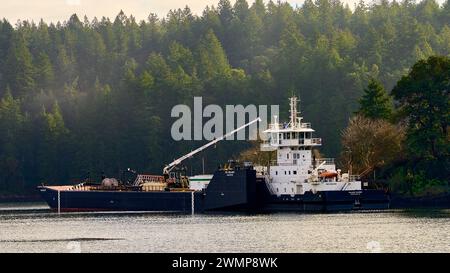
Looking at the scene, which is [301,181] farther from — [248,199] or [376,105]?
[376,105]

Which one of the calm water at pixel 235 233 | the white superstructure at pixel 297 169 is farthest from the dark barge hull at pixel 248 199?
the calm water at pixel 235 233

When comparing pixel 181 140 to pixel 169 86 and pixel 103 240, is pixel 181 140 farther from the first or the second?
pixel 103 240

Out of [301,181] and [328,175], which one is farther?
[301,181]

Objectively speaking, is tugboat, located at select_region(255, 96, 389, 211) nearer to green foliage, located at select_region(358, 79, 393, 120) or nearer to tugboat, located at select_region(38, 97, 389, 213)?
tugboat, located at select_region(38, 97, 389, 213)

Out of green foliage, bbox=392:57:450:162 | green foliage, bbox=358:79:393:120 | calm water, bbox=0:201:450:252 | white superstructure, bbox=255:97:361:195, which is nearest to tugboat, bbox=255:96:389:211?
white superstructure, bbox=255:97:361:195

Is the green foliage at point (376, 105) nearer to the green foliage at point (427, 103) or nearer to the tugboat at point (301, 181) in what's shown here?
the green foliage at point (427, 103)

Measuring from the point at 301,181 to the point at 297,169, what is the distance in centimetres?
110

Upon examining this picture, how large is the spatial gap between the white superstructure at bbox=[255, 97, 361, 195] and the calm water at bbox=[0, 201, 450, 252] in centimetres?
658

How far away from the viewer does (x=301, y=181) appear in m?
107

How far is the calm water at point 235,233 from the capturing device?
6769 cm

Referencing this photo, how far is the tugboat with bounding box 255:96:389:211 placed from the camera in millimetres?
105125

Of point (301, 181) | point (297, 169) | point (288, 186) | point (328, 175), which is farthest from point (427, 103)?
point (288, 186)

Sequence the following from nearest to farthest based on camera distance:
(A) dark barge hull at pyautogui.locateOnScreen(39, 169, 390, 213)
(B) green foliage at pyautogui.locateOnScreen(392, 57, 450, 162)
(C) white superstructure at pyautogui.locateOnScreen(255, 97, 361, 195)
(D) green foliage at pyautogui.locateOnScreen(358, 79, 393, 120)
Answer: (A) dark barge hull at pyautogui.locateOnScreen(39, 169, 390, 213) → (C) white superstructure at pyautogui.locateOnScreen(255, 97, 361, 195) → (B) green foliage at pyautogui.locateOnScreen(392, 57, 450, 162) → (D) green foliage at pyautogui.locateOnScreen(358, 79, 393, 120)
